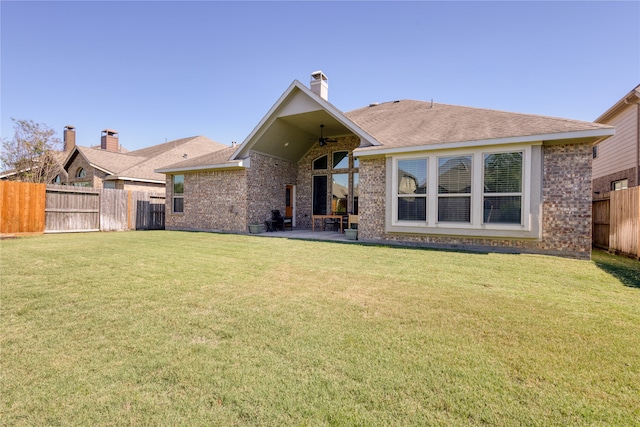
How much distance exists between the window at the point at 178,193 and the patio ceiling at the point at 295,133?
15.7 ft

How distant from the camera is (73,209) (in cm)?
1227

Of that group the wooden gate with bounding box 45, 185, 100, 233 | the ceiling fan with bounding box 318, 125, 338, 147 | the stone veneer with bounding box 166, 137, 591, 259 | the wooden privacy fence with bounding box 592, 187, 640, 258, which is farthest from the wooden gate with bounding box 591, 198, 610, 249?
the wooden gate with bounding box 45, 185, 100, 233

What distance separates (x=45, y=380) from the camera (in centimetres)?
199

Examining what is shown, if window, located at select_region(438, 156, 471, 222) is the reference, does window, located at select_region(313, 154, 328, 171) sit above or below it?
above

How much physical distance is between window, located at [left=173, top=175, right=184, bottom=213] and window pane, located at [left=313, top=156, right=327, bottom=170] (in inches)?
261

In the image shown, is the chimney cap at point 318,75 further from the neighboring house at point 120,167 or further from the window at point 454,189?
the neighboring house at point 120,167

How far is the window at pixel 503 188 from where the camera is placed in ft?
23.7

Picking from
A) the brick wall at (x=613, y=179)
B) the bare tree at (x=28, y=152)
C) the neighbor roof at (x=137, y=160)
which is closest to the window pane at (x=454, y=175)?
the brick wall at (x=613, y=179)

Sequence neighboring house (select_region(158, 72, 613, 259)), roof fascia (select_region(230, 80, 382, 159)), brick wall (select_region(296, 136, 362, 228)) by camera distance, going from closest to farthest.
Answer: neighboring house (select_region(158, 72, 613, 259))
roof fascia (select_region(230, 80, 382, 159))
brick wall (select_region(296, 136, 362, 228))

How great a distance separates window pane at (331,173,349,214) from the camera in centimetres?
1316

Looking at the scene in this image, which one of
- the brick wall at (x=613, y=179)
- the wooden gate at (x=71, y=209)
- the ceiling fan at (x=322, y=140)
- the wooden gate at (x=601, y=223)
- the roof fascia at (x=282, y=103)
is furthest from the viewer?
the ceiling fan at (x=322, y=140)

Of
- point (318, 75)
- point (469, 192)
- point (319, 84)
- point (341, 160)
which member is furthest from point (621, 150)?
point (318, 75)

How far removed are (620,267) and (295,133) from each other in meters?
11.2

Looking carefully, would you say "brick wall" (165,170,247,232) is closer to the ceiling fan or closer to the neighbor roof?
the ceiling fan
